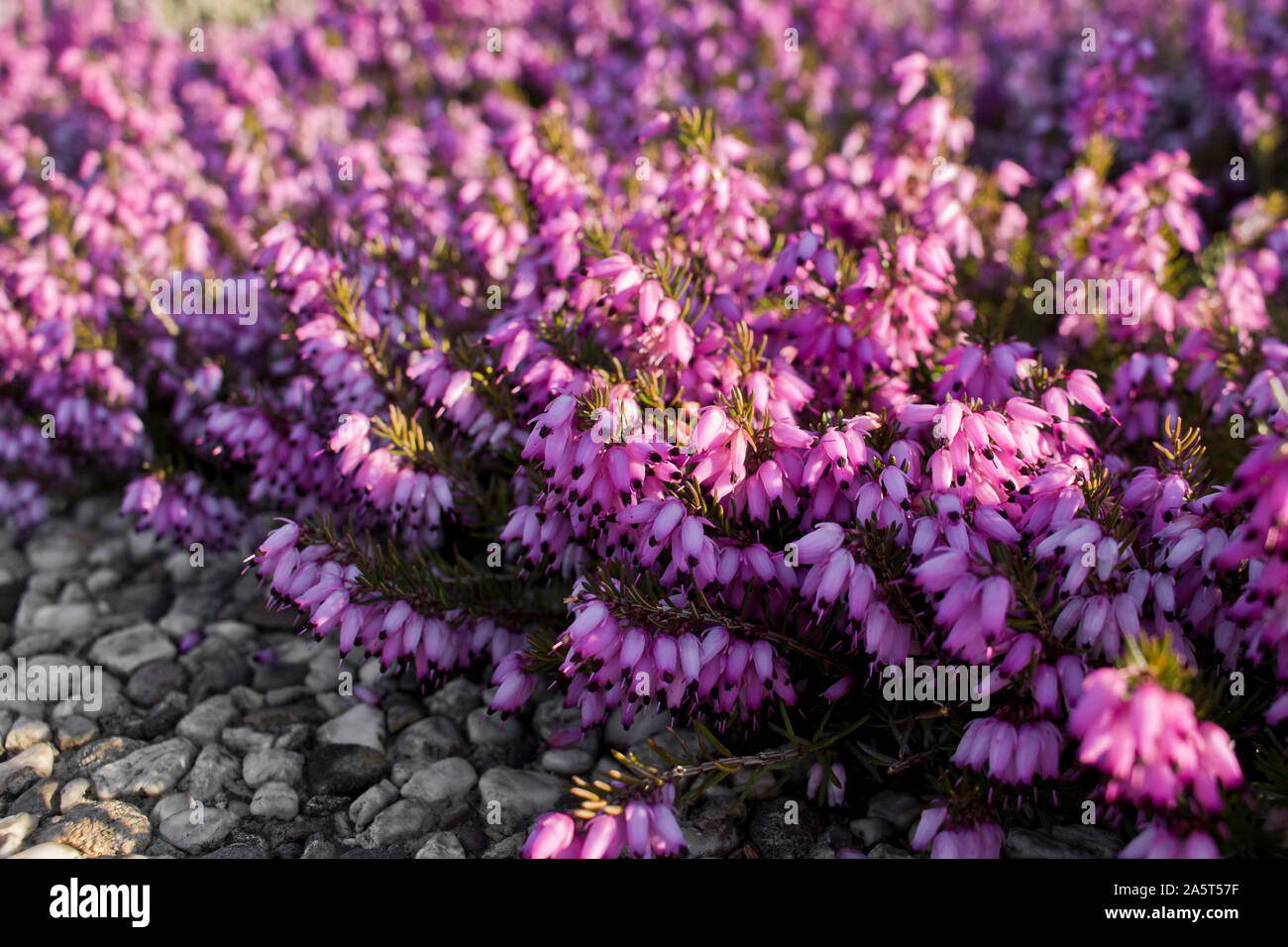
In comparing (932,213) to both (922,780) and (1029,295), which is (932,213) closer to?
(1029,295)

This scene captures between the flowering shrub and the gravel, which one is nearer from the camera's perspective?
the flowering shrub

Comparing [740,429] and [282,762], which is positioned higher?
[740,429]

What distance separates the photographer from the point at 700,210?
3.64 m

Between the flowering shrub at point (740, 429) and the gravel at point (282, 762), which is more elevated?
the flowering shrub at point (740, 429)

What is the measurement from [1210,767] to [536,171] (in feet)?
9.82

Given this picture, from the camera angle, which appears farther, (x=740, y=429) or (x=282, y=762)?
(x=282, y=762)

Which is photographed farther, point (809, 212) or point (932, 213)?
point (809, 212)

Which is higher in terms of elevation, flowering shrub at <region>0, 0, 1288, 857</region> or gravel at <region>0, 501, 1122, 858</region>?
flowering shrub at <region>0, 0, 1288, 857</region>

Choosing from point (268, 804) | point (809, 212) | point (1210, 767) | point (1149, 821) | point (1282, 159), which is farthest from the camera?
point (1282, 159)

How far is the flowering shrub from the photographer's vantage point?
99.0 inches

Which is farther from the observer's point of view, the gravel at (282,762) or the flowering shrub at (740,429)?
the gravel at (282,762)

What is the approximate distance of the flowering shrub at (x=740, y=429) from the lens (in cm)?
252

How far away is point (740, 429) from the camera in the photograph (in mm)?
2701
